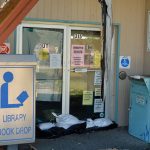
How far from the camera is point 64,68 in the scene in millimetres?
8227

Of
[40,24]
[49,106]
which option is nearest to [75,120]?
[49,106]

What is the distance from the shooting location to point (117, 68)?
8562 millimetres

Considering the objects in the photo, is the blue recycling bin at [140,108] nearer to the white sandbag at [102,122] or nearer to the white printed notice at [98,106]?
the white sandbag at [102,122]

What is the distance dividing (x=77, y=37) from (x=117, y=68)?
3.47ft

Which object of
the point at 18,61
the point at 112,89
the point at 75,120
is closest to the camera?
the point at 18,61

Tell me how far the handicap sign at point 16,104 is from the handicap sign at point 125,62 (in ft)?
9.57

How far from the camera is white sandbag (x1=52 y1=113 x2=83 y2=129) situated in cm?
794

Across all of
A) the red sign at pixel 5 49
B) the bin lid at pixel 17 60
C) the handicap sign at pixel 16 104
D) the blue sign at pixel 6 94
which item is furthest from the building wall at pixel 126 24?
the blue sign at pixel 6 94

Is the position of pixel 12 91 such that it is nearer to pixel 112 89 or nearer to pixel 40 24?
pixel 40 24

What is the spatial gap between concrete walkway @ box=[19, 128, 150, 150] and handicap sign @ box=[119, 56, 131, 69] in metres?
1.39

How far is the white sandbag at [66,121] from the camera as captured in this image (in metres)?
7.94

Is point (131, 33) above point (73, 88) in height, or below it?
above

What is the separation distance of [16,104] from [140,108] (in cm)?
266

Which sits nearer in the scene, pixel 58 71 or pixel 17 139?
pixel 17 139
